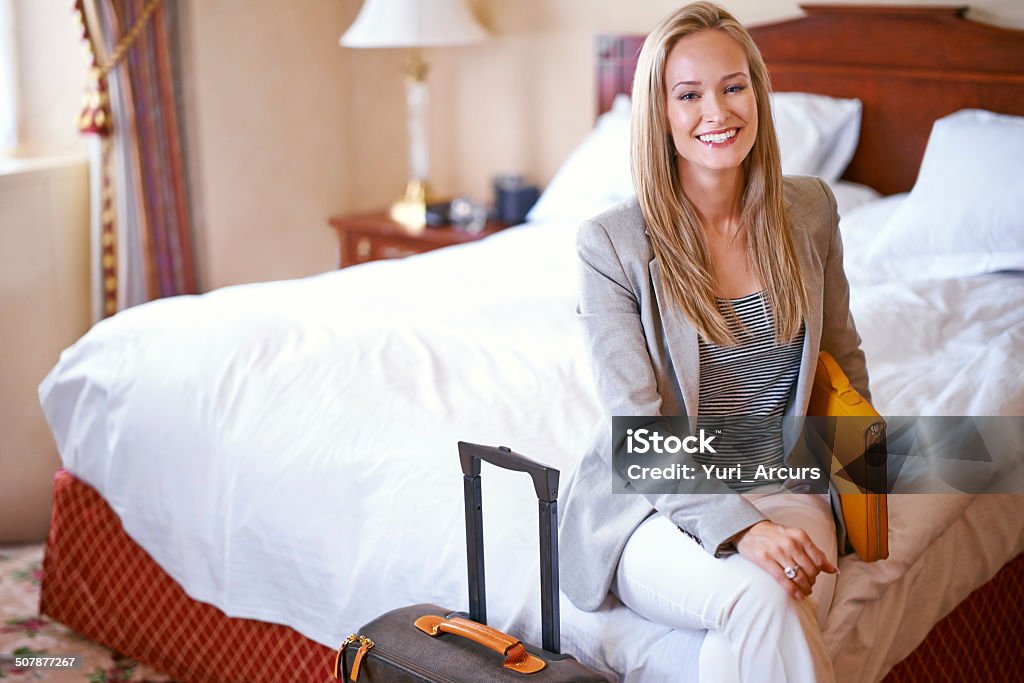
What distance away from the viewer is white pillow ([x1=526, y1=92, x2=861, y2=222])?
3.03 metres

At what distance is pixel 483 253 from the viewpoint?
2969 millimetres

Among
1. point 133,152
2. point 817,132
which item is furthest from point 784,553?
point 133,152

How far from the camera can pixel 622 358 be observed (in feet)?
4.89

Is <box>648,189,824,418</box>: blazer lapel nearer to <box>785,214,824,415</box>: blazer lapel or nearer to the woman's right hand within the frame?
<box>785,214,824,415</box>: blazer lapel

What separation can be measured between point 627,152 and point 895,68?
29.6 inches

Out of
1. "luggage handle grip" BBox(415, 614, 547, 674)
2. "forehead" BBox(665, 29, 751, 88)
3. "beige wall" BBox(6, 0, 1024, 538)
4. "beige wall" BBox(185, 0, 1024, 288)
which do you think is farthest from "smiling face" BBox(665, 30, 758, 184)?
"beige wall" BBox(185, 0, 1024, 288)

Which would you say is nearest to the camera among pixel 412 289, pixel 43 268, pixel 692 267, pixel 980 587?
pixel 692 267

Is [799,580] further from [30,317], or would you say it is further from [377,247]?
[377,247]

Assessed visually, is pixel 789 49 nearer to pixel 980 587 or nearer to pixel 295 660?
pixel 980 587

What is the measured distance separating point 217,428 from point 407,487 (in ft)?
1.50

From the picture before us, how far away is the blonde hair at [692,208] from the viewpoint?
152cm

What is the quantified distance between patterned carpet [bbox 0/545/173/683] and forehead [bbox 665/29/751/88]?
159 centimetres

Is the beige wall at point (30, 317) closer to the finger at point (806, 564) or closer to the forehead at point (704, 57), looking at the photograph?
the forehead at point (704, 57)

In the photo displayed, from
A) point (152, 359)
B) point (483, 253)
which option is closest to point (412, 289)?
point (483, 253)
